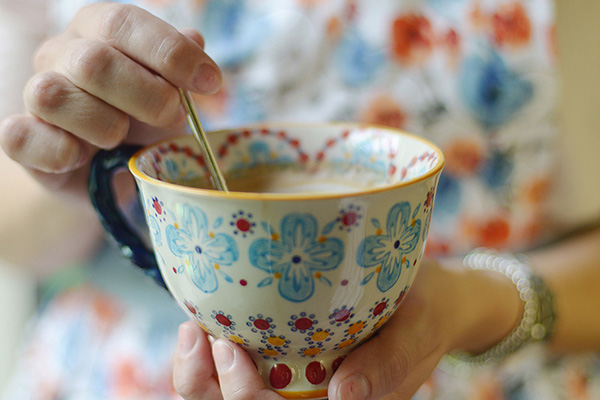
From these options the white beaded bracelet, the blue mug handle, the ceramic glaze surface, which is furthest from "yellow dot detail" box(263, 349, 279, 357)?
the white beaded bracelet

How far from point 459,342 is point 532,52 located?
0.40 meters

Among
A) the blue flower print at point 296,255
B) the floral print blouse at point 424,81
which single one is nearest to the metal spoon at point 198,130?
the blue flower print at point 296,255

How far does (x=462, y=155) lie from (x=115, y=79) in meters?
0.49

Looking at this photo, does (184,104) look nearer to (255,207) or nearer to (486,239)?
(255,207)

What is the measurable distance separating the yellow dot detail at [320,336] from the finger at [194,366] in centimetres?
12

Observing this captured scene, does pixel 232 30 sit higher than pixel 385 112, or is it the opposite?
pixel 232 30

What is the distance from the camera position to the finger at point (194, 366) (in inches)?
14.7

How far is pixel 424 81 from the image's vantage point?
654mm

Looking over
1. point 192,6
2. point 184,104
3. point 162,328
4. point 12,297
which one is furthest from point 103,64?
point 12,297

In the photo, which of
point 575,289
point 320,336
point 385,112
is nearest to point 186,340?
point 320,336

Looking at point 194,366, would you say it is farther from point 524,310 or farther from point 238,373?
point 524,310

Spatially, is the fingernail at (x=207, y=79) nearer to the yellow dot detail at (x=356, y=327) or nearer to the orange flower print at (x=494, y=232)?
A: the yellow dot detail at (x=356, y=327)

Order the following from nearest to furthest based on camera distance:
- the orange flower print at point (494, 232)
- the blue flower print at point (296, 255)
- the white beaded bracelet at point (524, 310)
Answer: the blue flower print at point (296, 255) → the white beaded bracelet at point (524, 310) → the orange flower print at point (494, 232)

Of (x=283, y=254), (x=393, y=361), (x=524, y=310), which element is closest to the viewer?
(x=283, y=254)
